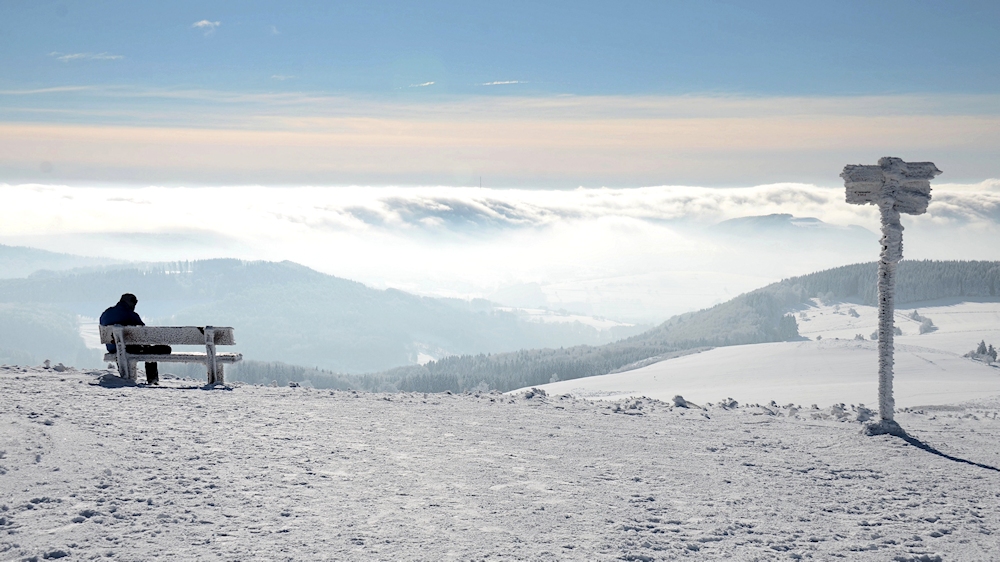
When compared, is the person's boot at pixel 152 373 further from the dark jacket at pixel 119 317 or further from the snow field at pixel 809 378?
the snow field at pixel 809 378

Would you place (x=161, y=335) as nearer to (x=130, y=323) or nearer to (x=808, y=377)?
(x=130, y=323)

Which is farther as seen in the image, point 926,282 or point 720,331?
point 720,331

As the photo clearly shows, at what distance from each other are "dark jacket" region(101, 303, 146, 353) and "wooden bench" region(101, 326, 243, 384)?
0.26 meters

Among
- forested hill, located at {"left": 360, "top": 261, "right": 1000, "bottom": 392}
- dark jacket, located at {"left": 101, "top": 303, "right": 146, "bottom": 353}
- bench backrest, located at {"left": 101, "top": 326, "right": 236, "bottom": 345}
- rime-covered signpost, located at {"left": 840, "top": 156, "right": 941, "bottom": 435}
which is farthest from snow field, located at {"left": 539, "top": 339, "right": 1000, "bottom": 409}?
forested hill, located at {"left": 360, "top": 261, "right": 1000, "bottom": 392}

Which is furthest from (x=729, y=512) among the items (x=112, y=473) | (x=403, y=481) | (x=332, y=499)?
(x=112, y=473)

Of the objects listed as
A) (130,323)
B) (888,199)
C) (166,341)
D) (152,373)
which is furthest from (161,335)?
(888,199)

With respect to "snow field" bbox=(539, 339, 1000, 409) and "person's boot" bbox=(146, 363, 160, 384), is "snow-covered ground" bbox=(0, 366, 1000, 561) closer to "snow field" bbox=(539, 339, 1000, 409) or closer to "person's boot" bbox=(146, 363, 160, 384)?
"person's boot" bbox=(146, 363, 160, 384)

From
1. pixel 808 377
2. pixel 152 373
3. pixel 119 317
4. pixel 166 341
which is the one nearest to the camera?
pixel 166 341

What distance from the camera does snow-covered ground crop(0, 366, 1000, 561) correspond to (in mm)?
7762

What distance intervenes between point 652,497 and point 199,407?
31.1 feet

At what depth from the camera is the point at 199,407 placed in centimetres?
1423

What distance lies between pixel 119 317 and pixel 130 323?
0.30 m

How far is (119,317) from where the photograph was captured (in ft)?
58.4

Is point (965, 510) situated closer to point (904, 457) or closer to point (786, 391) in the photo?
point (904, 457)
